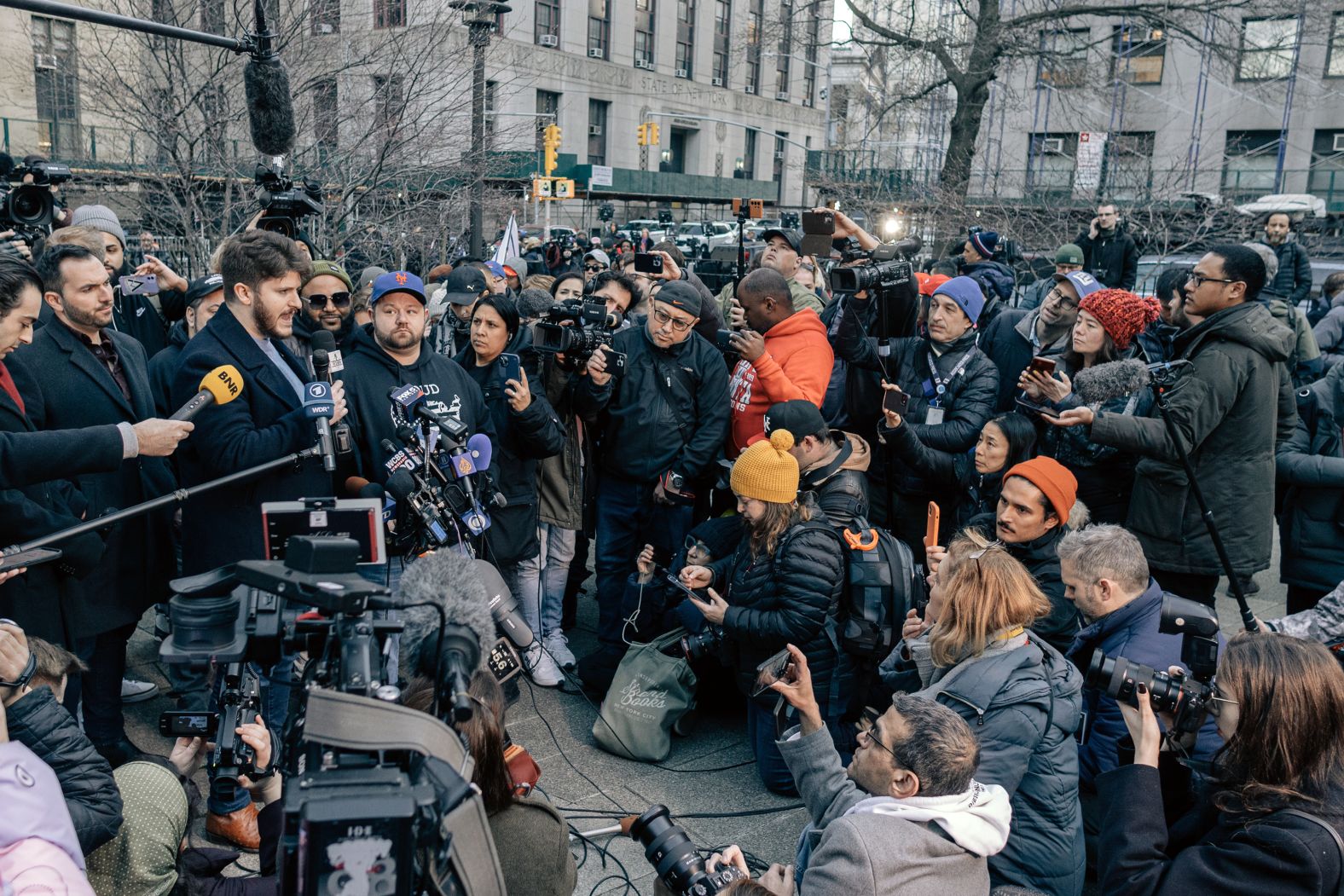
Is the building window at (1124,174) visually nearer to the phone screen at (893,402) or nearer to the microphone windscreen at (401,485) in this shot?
the phone screen at (893,402)

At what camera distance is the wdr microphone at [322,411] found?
3.84 metres

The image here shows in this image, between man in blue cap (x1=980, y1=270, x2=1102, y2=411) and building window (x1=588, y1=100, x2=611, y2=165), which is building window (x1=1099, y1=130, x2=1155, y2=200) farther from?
building window (x1=588, y1=100, x2=611, y2=165)

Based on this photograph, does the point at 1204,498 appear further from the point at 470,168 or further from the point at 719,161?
the point at 719,161

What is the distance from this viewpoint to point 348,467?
4629mm

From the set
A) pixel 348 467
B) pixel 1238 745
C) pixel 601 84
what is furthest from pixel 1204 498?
pixel 601 84

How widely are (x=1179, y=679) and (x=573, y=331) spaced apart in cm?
342

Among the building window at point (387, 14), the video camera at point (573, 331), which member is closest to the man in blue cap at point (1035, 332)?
the video camera at point (573, 331)

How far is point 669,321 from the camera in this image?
5.46 meters

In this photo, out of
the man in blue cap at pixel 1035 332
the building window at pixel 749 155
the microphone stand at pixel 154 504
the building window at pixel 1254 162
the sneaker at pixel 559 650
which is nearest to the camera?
the microphone stand at pixel 154 504

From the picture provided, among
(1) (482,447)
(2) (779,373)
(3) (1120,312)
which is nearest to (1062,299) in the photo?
(3) (1120,312)

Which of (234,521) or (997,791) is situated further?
(234,521)

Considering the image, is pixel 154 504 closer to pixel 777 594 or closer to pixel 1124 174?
pixel 777 594

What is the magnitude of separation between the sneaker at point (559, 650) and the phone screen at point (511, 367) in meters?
1.56

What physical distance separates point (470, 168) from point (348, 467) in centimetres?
788
